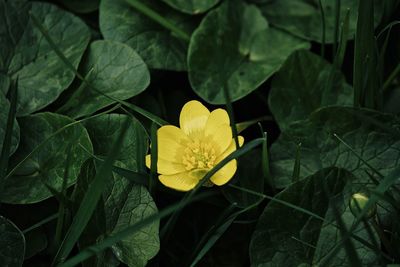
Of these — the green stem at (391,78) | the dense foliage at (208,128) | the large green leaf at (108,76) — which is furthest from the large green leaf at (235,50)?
the green stem at (391,78)

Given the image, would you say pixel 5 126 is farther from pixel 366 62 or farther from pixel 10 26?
pixel 366 62

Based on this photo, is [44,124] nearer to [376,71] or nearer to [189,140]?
[189,140]

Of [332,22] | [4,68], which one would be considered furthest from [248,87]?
[4,68]

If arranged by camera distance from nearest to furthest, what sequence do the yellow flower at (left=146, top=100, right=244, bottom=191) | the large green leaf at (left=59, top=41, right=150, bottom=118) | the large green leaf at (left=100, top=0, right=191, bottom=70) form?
the yellow flower at (left=146, top=100, right=244, bottom=191)
the large green leaf at (left=59, top=41, right=150, bottom=118)
the large green leaf at (left=100, top=0, right=191, bottom=70)

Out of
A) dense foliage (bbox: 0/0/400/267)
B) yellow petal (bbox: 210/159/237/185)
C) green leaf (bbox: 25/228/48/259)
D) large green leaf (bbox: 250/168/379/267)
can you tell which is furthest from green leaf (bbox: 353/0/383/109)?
green leaf (bbox: 25/228/48/259)

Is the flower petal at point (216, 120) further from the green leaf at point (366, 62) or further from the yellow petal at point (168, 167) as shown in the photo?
the green leaf at point (366, 62)

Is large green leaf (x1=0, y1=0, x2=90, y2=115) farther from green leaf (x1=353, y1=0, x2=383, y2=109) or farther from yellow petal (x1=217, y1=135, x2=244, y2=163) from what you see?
green leaf (x1=353, y1=0, x2=383, y2=109)
